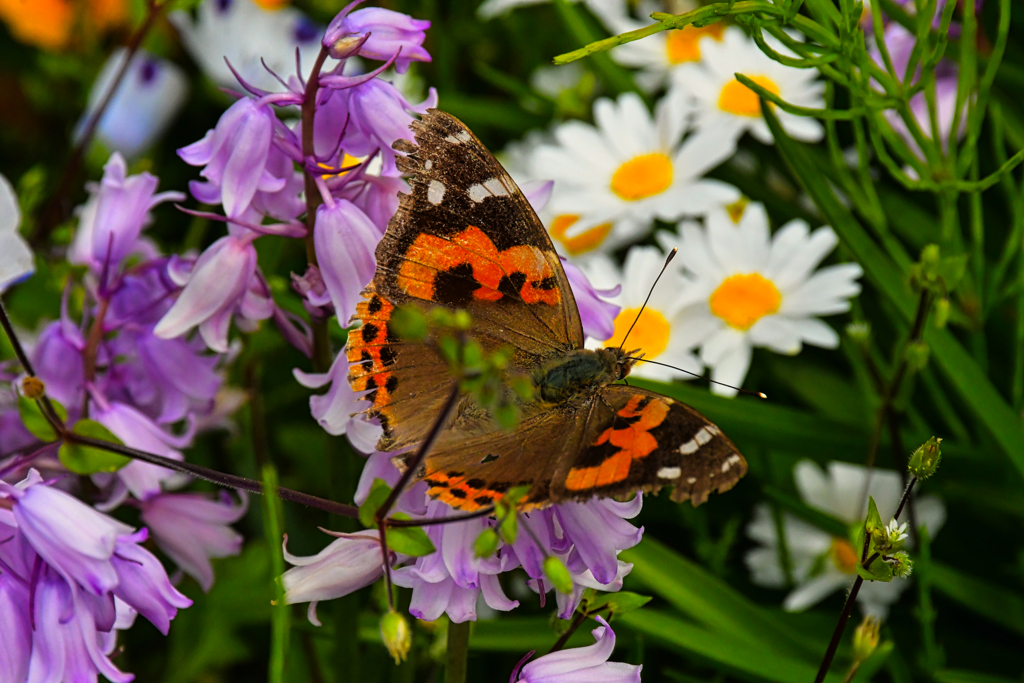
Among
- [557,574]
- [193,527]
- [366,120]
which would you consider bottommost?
[193,527]

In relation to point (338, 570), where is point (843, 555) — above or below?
below

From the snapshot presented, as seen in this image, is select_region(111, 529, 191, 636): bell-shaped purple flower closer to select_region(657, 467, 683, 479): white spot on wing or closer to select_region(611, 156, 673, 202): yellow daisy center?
select_region(657, 467, 683, 479): white spot on wing

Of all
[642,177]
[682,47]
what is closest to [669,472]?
[642,177]

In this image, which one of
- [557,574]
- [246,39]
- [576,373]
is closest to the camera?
[557,574]

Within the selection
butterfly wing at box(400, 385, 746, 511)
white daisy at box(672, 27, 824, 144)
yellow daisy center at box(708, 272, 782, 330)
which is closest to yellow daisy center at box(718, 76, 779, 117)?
white daisy at box(672, 27, 824, 144)

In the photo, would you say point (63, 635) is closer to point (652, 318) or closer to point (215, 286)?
point (215, 286)

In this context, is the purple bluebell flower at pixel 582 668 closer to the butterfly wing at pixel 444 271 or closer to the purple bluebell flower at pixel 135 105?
the butterfly wing at pixel 444 271

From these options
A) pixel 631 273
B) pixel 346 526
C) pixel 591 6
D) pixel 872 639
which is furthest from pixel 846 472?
pixel 591 6

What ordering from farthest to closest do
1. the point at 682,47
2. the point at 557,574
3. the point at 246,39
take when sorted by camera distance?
the point at 246,39 → the point at 682,47 → the point at 557,574
